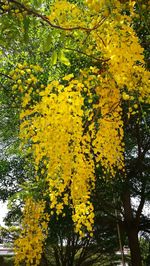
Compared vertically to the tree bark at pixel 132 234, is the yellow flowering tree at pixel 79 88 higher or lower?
higher

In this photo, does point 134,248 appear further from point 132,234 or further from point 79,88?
point 79,88

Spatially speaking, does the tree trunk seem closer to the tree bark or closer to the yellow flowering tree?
the tree bark

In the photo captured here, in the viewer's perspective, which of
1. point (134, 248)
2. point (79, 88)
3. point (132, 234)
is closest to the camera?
point (79, 88)

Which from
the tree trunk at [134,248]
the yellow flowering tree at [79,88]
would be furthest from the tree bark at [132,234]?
the yellow flowering tree at [79,88]

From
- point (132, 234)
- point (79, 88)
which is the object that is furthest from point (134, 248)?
point (79, 88)

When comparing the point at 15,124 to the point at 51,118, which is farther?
the point at 15,124

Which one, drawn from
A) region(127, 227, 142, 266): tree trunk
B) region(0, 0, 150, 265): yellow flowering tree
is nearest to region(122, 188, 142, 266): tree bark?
region(127, 227, 142, 266): tree trunk

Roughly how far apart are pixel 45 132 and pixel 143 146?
681cm

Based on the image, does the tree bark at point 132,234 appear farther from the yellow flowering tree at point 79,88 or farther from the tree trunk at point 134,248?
the yellow flowering tree at point 79,88

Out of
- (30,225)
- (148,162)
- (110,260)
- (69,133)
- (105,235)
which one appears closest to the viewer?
(69,133)

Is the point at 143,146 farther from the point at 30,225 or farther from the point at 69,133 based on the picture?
the point at 69,133

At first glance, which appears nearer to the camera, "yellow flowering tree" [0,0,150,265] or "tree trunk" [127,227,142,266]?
"yellow flowering tree" [0,0,150,265]

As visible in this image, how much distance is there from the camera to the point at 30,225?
8.94 m

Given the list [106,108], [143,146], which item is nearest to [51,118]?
[106,108]
